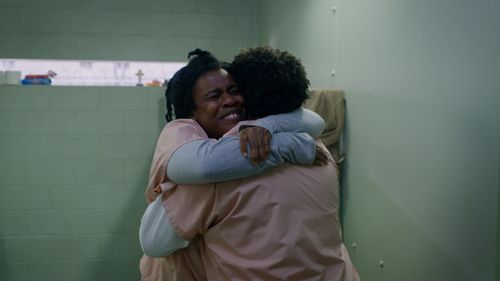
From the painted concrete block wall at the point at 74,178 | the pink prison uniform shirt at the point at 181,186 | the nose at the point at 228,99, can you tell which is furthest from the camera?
the painted concrete block wall at the point at 74,178

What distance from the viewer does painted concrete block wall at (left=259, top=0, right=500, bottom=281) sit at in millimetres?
1126

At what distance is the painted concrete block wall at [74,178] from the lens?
3393mm

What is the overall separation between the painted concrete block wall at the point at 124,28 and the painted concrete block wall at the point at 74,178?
31 cm

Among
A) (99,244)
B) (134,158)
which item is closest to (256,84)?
(134,158)

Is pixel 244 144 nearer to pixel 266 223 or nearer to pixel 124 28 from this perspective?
pixel 266 223

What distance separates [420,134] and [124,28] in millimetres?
2781

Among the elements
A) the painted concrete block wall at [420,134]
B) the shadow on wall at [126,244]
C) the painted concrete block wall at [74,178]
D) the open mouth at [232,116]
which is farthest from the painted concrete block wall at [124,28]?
the open mouth at [232,116]

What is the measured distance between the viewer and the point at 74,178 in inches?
136

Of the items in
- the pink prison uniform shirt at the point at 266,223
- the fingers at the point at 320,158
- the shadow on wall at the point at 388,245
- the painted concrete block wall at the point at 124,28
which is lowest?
the shadow on wall at the point at 388,245

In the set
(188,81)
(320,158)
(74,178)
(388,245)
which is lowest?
(74,178)

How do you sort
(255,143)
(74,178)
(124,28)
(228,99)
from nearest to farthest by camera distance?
(255,143), (228,99), (74,178), (124,28)

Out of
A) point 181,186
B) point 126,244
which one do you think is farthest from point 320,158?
point 126,244

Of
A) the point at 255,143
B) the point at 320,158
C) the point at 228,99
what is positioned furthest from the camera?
the point at 228,99

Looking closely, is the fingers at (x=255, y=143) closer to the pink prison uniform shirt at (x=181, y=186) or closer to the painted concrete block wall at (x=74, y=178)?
the pink prison uniform shirt at (x=181, y=186)
